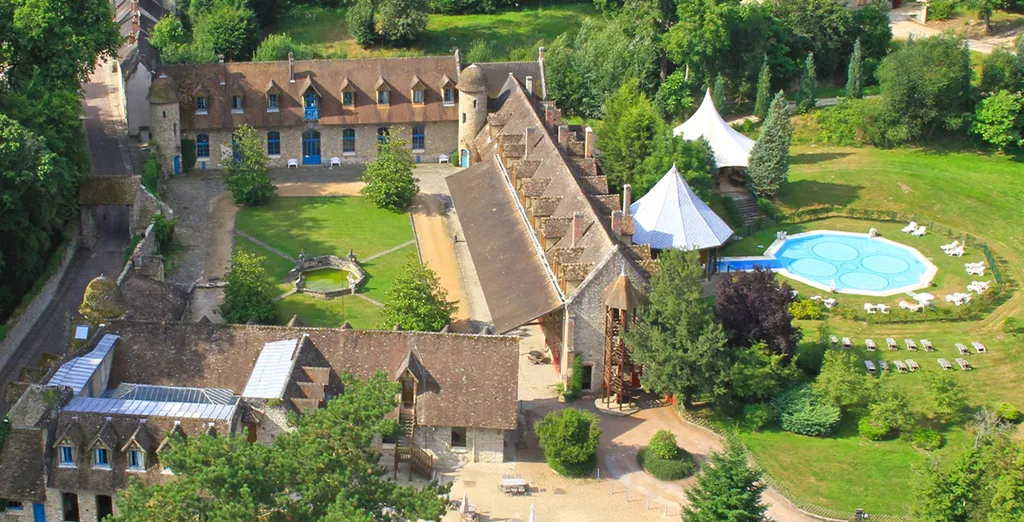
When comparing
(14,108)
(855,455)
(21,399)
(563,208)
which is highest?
(14,108)

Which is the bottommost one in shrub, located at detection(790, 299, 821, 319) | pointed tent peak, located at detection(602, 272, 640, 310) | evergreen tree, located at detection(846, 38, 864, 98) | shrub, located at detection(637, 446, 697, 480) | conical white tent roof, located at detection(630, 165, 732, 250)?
shrub, located at detection(637, 446, 697, 480)

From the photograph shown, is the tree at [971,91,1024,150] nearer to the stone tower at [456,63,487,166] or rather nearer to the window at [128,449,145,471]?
the stone tower at [456,63,487,166]

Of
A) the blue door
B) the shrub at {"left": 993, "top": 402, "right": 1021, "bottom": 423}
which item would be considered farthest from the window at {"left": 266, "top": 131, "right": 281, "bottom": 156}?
the shrub at {"left": 993, "top": 402, "right": 1021, "bottom": 423}

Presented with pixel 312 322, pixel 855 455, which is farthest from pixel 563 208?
pixel 855 455

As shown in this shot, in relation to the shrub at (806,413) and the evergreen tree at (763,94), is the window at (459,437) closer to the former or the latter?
the shrub at (806,413)

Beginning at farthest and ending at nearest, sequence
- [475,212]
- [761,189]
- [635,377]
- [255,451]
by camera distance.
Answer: [761,189] → [475,212] → [635,377] → [255,451]

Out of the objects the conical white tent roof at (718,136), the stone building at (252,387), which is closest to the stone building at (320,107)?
the conical white tent roof at (718,136)

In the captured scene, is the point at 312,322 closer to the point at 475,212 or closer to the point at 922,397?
the point at 475,212
